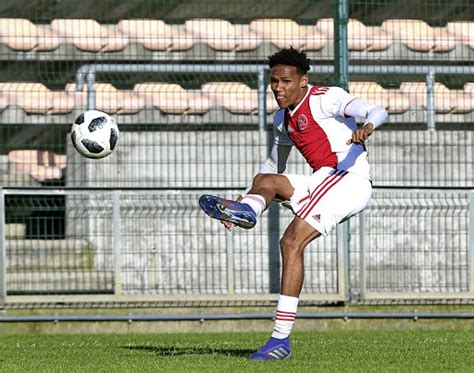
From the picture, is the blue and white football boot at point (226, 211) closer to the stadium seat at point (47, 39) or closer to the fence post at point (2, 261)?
the fence post at point (2, 261)

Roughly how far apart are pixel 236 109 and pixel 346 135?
5.09 meters

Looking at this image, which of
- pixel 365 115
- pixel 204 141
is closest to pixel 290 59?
pixel 365 115

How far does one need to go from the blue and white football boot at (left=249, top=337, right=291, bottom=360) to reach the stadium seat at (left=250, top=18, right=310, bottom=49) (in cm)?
609

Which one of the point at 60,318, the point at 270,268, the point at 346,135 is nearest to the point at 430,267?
the point at 270,268

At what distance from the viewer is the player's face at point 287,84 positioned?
7.68 meters

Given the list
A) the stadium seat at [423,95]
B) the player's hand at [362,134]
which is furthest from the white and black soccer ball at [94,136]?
the stadium seat at [423,95]

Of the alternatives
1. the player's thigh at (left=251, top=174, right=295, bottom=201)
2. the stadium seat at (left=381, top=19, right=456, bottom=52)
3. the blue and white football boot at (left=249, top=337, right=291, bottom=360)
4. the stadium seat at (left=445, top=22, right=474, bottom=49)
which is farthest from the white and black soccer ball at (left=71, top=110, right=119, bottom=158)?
the stadium seat at (left=445, top=22, right=474, bottom=49)

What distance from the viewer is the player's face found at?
25.2 ft

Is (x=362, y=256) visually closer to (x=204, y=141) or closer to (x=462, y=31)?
(x=204, y=141)

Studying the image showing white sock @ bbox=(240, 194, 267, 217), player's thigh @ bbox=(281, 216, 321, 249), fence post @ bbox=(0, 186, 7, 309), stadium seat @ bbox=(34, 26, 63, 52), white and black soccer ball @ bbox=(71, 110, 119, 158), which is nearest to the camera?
white sock @ bbox=(240, 194, 267, 217)

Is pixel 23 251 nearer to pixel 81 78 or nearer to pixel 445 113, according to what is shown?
pixel 81 78

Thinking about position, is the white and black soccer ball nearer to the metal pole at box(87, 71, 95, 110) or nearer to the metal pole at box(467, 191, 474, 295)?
the metal pole at box(87, 71, 95, 110)

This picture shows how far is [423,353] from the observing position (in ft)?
26.0

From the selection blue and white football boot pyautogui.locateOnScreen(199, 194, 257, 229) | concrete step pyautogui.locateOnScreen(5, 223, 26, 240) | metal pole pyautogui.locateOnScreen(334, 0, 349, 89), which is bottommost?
concrete step pyautogui.locateOnScreen(5, 223, 26, 240)
